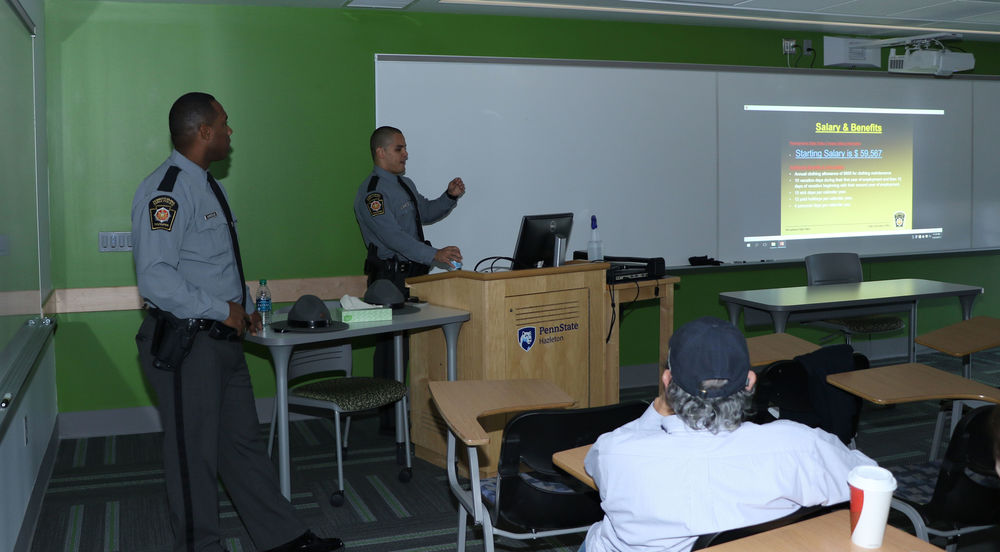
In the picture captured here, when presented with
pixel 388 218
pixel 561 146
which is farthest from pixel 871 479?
pixel 561 146

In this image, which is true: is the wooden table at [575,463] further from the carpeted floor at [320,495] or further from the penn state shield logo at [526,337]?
the penn state shield logo at [526,337]

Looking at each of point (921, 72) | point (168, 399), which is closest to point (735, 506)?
point (168, 399)

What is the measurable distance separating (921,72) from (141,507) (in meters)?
6.46

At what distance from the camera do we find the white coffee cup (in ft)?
4.96

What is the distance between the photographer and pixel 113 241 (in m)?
4.98

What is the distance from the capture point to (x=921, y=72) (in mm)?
6855

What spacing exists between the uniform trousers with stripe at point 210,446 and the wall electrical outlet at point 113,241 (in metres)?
2.15

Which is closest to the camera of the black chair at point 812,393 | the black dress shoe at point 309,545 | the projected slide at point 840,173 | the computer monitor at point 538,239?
the black chair at point 812,393

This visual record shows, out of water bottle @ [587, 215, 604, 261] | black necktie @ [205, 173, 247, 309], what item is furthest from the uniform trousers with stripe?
water bottle @ [587, 215, 604, 261]

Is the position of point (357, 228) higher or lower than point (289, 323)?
higher

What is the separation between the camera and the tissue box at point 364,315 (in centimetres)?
394

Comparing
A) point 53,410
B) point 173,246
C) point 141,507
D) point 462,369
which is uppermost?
point 173,246

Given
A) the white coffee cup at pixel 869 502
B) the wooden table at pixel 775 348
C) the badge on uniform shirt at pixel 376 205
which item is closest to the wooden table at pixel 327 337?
the badge on uniform shirt at pixel 376 205

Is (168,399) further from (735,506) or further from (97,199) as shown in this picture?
(97,199)
